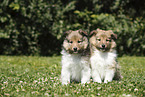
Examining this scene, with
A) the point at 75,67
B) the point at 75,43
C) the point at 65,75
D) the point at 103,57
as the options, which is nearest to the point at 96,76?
the point at 103,57

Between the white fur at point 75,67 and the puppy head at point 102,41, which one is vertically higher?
the puppy head at point 102,41

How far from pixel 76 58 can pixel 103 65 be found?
84 cm

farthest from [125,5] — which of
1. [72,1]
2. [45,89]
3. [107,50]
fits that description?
[45,89]

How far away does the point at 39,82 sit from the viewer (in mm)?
6703

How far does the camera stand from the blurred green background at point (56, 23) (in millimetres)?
14219

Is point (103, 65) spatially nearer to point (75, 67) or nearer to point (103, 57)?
point (103, 57)

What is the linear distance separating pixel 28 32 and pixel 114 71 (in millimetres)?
9512

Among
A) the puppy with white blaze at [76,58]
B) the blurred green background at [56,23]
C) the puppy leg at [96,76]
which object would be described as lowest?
the puppy leg at [96,76]

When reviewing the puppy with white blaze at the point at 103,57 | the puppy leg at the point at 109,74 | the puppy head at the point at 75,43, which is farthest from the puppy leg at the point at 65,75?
the puppy leg at the point at 109,74

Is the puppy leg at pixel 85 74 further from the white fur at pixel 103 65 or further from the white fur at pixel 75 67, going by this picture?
the white fur at pixel 103 65

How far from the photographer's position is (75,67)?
623 centimetres

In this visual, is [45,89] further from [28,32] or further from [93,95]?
[28,32]

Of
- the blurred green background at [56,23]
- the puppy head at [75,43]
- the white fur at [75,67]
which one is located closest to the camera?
the puppy head at [75,43]

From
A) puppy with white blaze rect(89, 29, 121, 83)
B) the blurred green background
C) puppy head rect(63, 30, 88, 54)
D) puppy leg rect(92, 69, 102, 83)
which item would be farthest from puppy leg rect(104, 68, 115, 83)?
the blurred green background
